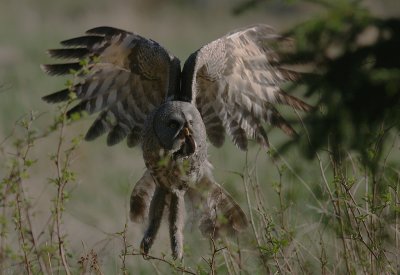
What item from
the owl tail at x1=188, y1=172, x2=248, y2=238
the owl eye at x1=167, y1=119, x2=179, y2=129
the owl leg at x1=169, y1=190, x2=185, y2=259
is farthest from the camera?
the owl tail at x1=188, y1=172, x2=248, y2=238

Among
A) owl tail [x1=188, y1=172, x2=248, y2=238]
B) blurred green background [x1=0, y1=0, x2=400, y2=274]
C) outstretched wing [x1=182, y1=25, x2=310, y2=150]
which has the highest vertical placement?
outstretched wing [x1=182, y1=25, x2=310, y2=150]

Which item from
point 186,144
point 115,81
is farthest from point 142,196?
point 115,81

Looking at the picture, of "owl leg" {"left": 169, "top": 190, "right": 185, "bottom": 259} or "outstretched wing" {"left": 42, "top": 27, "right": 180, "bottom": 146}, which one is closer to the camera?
"owl leg" {"left": 169, "top": 190, "right": 185, "bottom": 259}

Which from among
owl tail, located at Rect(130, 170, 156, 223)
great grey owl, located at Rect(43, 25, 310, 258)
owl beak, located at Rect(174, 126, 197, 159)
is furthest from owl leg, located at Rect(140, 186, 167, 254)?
owl beak, located at Rect(174, 126, 197, 159)

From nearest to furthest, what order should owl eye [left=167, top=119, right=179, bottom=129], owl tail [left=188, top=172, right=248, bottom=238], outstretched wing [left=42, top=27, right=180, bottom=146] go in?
owl eye [left=167, top=119, right=179, bottom=129] → owl tail [left=188, top=172, right=248, bottom=238] → outstretched wing [left=42, top=27, right=180, bottom=146]

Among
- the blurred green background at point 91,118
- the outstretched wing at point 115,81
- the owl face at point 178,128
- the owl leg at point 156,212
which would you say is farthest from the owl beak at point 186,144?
the outstretched wing at point 115,81

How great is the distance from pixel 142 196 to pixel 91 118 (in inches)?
37.8

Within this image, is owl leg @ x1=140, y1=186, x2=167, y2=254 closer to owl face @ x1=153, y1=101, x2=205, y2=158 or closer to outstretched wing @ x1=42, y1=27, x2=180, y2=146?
owl face @ x1=153, y1=101, x2=205, y2=158

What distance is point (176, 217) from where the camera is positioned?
6.68 metres

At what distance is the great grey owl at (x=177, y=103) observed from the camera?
21.1ft

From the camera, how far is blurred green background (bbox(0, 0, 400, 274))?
654 cm

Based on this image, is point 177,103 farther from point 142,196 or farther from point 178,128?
point 142,196

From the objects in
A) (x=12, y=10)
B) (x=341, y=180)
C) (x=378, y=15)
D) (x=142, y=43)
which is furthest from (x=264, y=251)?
(x=12, y=10)

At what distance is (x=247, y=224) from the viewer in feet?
22.5
